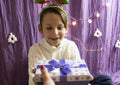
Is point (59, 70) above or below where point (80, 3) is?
below

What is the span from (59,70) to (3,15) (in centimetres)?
67

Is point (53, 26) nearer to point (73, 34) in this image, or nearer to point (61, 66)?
point (61, 66)

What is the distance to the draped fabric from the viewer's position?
4.26 ft

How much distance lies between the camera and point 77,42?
1467 millimetres

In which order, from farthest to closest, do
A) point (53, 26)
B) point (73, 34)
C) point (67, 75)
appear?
point (73, 34), point (53, 26), point (67, 75)

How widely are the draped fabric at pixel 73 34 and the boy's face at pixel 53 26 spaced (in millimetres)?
299

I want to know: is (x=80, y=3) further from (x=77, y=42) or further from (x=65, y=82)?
(x=65, y=82)

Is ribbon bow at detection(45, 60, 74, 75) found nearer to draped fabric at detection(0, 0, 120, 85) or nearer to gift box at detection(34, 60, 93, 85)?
gift box at detection(34, 60, 93, 85)

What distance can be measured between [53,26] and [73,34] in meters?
0.43

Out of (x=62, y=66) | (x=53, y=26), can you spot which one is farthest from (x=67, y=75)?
(x=53, y=26)

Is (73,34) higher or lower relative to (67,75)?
higher

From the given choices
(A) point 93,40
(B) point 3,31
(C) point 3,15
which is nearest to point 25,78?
(B) point 3,31

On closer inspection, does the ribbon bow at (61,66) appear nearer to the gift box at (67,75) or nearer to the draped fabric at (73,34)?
the gift box at (67,75)

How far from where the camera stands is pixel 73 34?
4.72ft
